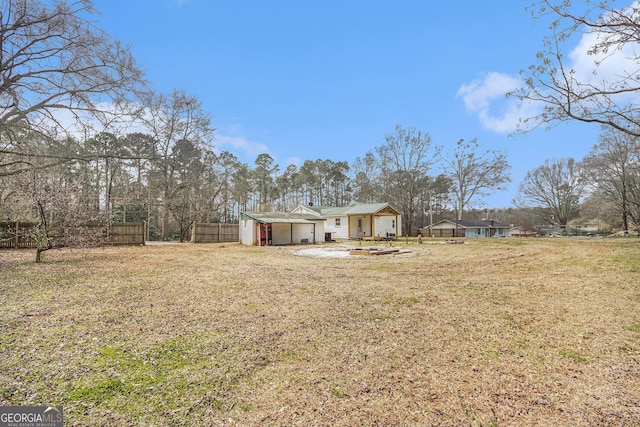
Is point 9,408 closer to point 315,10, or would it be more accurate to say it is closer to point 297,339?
point 297,339

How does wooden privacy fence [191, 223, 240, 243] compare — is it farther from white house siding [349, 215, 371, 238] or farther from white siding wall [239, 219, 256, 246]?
white house siding [349, 215, 371, 238]

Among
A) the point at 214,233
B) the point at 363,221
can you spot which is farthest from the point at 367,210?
the point at 214,233

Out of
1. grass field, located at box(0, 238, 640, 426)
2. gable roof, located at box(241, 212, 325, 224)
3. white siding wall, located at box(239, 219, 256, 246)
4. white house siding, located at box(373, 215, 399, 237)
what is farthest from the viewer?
white house siding, located at box(373, 215, 399, 237)

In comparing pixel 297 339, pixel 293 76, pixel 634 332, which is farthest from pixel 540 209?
pixel 297 339

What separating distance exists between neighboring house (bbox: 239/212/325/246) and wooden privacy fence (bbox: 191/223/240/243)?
267 cm

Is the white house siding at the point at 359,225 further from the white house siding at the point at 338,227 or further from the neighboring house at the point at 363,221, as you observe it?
the white house siding at the point at 338,227

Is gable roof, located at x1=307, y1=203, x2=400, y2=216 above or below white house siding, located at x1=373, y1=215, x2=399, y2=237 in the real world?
above

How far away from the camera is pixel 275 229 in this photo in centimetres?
2098

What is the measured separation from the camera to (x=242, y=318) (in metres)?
4.46

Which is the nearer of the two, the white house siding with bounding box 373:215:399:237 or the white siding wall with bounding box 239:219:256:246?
the white siding wall with bounding box 239:219:256:246

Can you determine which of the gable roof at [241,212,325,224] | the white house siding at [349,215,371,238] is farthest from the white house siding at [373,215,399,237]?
the gable roof at [241,212,325,224]

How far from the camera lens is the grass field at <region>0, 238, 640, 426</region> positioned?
2.36 metres

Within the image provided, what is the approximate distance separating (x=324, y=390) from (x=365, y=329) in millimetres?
1570

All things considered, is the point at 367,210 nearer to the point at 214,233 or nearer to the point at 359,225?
the point at 359,225
